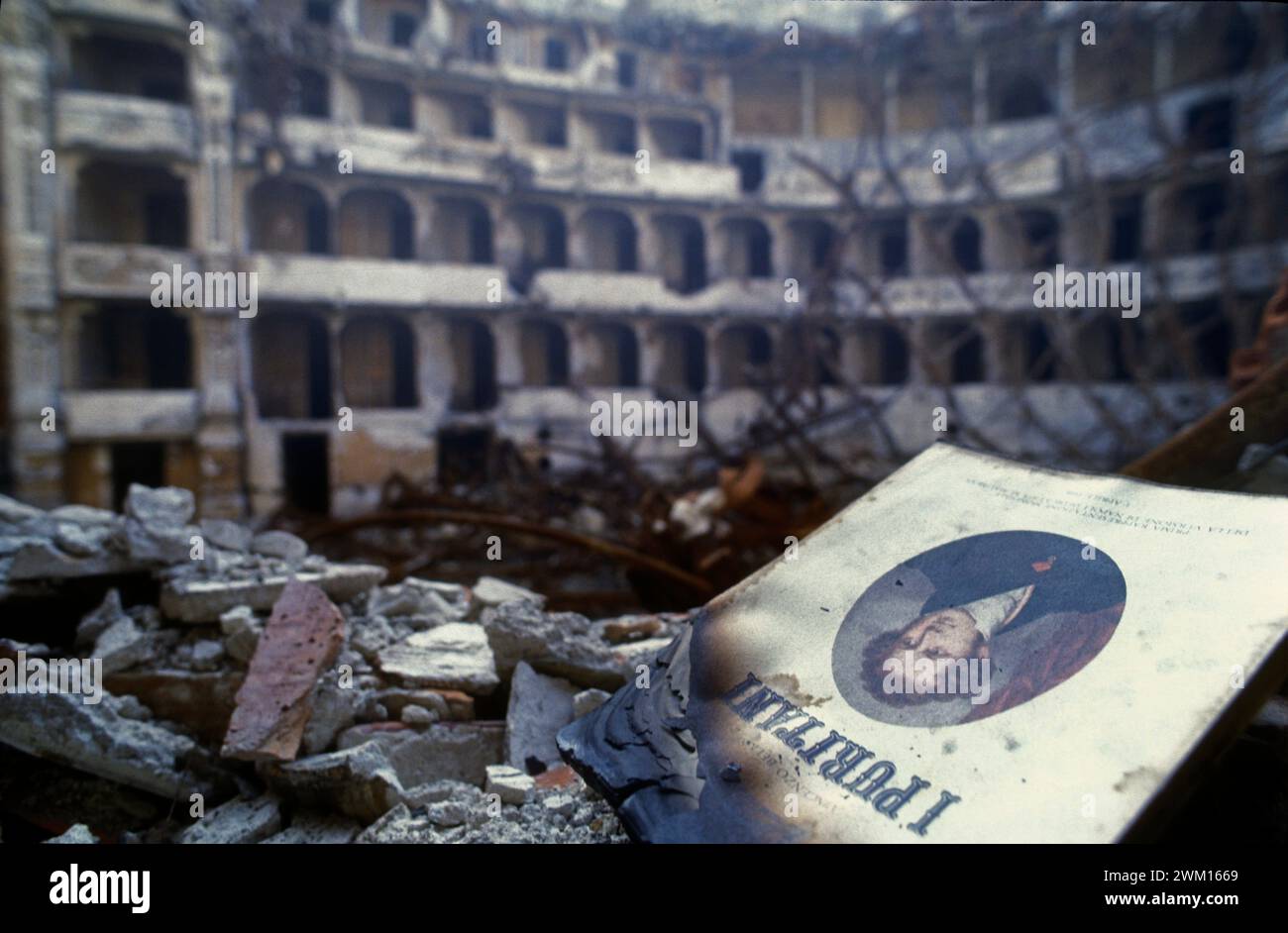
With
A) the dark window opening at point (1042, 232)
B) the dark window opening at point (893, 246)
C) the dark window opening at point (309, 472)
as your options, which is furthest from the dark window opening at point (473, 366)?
the dark window opening at point (1042, 232)

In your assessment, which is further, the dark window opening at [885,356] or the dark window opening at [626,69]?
the dark window opening at [885,356]

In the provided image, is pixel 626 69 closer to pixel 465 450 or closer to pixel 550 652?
pixel 465 450

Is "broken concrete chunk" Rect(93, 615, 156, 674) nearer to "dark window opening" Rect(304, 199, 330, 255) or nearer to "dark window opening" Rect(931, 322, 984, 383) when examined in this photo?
"dark window opening" Rect(304, 199, 330, 255)

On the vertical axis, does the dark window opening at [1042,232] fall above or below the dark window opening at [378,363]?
above

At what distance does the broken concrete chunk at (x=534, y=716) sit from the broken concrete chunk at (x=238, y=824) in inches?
34.2

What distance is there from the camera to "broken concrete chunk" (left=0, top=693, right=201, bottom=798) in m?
2.88

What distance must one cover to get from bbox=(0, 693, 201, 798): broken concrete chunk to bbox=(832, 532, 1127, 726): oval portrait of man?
264cm

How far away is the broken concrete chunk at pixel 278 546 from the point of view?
4.78 metres

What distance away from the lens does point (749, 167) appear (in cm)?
2358

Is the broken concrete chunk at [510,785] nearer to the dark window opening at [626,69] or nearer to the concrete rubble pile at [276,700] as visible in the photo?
the concrete rubble pile at [276,700]

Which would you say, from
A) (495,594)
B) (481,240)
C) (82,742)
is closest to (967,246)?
(481,240)

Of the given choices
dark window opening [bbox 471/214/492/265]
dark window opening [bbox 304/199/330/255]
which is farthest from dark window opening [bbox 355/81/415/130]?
dark window opening [bbox 471/214/492/265]

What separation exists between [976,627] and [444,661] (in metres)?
2.44
